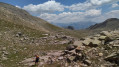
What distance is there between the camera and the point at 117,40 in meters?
23.0

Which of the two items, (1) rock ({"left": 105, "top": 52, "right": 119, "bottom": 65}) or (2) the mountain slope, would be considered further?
(2) the mountain slope

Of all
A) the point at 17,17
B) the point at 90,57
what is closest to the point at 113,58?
the point at 90,57

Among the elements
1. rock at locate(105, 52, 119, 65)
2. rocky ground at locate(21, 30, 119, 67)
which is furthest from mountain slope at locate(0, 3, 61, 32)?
rock at locate(105, 52, 119, 65)

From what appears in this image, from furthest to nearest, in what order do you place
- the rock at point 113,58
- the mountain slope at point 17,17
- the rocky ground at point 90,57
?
the mountain slope at point 17,17
the rocky ground at point 90,57
the rock at point 113,58

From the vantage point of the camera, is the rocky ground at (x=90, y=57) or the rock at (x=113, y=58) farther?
the rocky ground at (x=90, y=57)

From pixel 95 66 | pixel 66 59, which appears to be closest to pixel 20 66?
pixel 66 59

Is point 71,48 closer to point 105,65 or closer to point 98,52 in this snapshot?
point 98,52

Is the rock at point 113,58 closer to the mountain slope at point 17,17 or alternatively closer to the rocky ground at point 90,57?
the rocky ground at point 90,57

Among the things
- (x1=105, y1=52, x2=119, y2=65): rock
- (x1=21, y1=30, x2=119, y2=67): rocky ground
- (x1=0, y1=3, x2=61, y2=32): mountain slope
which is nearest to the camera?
(x1=105, y1=52, x2=119, y2=65): rock

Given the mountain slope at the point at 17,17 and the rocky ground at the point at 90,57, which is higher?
the mountain slope at the point at 17,17

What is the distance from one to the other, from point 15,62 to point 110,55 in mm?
15461

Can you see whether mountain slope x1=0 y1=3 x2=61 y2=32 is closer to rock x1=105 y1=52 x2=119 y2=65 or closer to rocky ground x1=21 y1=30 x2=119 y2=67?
rocky ground x1=21 y1=30 x2=119 y2=67

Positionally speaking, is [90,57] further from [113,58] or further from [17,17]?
[17,17]

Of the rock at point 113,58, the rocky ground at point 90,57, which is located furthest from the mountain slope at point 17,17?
the rock at point 113,58
